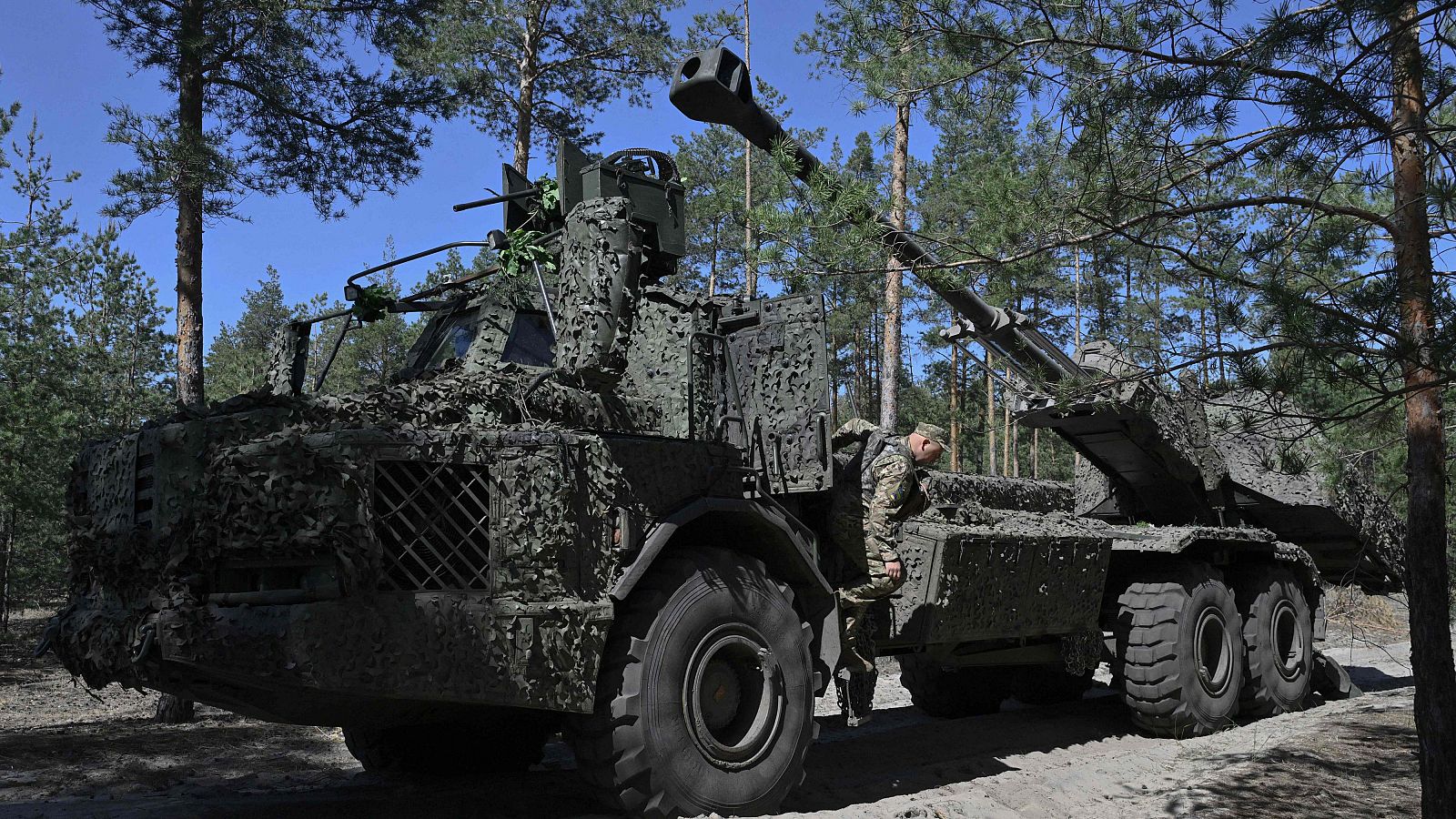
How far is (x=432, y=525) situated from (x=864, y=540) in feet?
7.88

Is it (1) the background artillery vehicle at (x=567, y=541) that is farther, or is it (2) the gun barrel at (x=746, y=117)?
Result: (2) the gun barrel at (x=746, y=117)

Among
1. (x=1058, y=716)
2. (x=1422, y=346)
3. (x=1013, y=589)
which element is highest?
(x=1422, y=346)

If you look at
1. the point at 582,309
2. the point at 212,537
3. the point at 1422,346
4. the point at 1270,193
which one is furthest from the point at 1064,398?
the point at 212,537

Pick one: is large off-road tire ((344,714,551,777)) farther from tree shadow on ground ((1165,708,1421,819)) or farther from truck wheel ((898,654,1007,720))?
truck wheel ((898,654,1007,720))

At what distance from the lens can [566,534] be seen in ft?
14.5

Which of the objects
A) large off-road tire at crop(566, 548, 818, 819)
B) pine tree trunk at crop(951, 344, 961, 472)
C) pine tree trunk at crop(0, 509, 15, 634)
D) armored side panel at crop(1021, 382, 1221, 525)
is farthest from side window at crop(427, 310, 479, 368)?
pine tree trunk at crop(951, 344, 961, 472)

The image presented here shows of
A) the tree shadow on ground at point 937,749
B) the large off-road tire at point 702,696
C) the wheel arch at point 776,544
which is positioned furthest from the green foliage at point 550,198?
the tree shadow on ground at point 937,749

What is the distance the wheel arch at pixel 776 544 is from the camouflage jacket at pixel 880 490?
0.36 m

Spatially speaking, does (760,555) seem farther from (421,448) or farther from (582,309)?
(421,448)

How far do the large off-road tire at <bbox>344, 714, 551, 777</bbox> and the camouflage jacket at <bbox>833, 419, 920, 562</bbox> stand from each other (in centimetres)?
204

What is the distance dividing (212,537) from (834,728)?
17.1ft

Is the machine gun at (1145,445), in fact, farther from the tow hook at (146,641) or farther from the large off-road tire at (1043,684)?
the tow hook at (146,641)

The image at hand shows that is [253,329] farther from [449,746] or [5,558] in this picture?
[449,746]

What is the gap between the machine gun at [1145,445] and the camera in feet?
18.7
